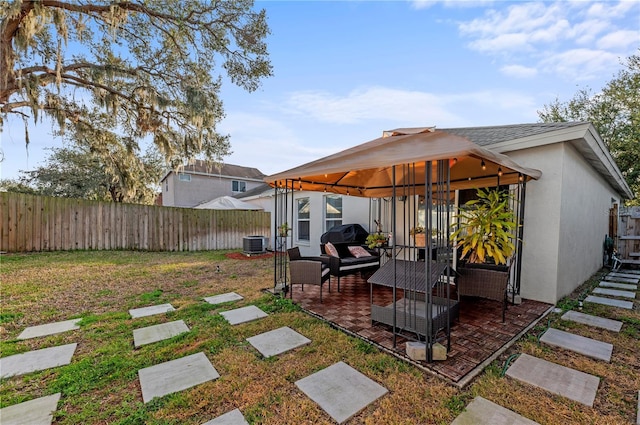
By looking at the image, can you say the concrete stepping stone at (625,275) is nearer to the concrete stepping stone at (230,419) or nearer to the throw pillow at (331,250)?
the throw pillow at (331,250)

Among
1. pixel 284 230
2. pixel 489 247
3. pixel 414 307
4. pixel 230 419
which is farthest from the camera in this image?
pixel 284 230

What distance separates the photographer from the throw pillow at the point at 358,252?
605cm

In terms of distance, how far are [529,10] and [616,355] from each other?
6438 mm

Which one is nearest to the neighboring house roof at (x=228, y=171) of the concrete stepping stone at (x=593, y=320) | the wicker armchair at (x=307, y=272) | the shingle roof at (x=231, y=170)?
the shingle roof at (x=231, y=170)

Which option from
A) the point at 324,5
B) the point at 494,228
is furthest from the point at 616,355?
the point at 324,5

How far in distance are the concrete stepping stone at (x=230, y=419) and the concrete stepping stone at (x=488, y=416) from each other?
1.52 metres

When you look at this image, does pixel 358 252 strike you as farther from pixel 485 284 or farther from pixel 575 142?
pixel 575 142

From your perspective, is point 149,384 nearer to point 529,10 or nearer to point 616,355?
point 616,355

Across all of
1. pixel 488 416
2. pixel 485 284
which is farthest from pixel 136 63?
pixel 488 416

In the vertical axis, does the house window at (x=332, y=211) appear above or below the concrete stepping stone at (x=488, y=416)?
above

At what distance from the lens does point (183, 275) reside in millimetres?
6512

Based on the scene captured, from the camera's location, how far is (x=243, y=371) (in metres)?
2.48

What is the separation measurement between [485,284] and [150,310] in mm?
5050

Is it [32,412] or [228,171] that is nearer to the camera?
[32,412]
